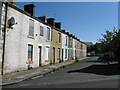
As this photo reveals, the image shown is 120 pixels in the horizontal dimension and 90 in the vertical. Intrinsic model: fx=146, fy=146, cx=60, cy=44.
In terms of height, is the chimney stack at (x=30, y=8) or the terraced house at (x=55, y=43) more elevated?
the chimney stack at (x=30, y=8)

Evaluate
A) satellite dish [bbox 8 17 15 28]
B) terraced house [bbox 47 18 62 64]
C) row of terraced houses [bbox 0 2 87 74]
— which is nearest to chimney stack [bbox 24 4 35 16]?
row of terraced houses [bbox 0 2 87 74]

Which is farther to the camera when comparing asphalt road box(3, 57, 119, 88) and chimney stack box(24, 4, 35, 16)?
chimney stack box(24, 4, 35, 16)

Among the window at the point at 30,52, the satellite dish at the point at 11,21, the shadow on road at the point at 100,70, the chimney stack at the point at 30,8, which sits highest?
the chimney stack at the point at 30,8

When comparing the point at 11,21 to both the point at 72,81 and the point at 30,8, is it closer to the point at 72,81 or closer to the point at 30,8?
the point at 30,8

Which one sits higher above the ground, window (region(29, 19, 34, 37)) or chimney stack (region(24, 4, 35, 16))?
chimney stack (region(24, 4, 35, 16))

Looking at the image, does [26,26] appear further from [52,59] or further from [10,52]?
[52,59]

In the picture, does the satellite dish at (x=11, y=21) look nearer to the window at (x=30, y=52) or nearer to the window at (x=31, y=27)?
the window at (x=31, y=27)

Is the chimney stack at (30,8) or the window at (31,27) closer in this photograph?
the window at (31,27)

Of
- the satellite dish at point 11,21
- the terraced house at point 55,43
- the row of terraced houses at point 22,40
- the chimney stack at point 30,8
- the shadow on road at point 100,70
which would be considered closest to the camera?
the row of terraced houses at point 22,40

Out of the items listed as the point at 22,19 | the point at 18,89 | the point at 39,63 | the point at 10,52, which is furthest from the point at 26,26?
the point at 18,89

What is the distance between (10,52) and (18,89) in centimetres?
547

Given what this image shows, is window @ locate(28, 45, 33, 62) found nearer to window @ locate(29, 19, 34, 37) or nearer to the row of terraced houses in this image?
the row of terraced houses

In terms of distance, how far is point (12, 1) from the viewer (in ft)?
42.4

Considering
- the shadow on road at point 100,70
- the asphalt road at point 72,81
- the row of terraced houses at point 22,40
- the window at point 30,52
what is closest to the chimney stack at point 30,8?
the row of terraced houses at point 22,40
